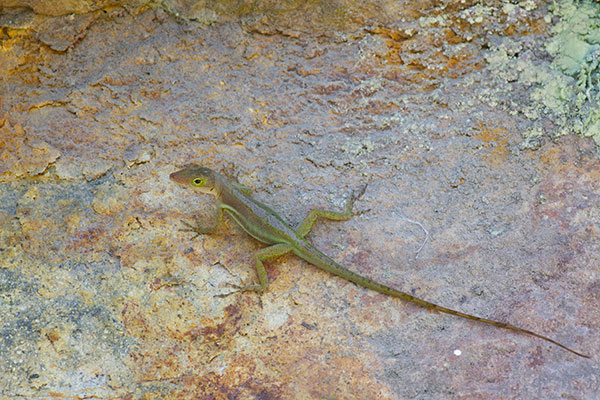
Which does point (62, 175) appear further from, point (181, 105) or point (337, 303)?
point (337, 303)

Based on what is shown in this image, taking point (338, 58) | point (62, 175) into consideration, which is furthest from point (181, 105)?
point (338, 58)

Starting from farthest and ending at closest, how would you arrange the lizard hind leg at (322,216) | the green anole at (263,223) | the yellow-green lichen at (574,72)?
the yellow-green lichen at (574,72)
the lizard hind leg at (322,216)
the green anole at (263,223)

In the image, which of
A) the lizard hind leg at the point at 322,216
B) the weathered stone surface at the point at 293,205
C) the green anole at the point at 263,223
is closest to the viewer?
the weathered stone surface at the point at 293,205

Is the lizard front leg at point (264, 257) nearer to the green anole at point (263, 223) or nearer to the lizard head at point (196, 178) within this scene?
the green anole at point (263, 223)

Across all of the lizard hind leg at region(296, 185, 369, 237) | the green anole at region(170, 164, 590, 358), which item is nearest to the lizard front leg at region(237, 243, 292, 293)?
the green anole at region(170, 164, 590, 358)

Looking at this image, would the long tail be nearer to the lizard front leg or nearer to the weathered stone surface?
the weathered stone surface

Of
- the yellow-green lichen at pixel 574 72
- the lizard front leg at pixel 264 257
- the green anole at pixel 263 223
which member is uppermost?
the yellow-green lichen at pixel 574 72

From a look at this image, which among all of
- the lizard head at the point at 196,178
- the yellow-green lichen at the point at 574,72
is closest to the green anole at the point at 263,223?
the lizard head at the point at 196,178
